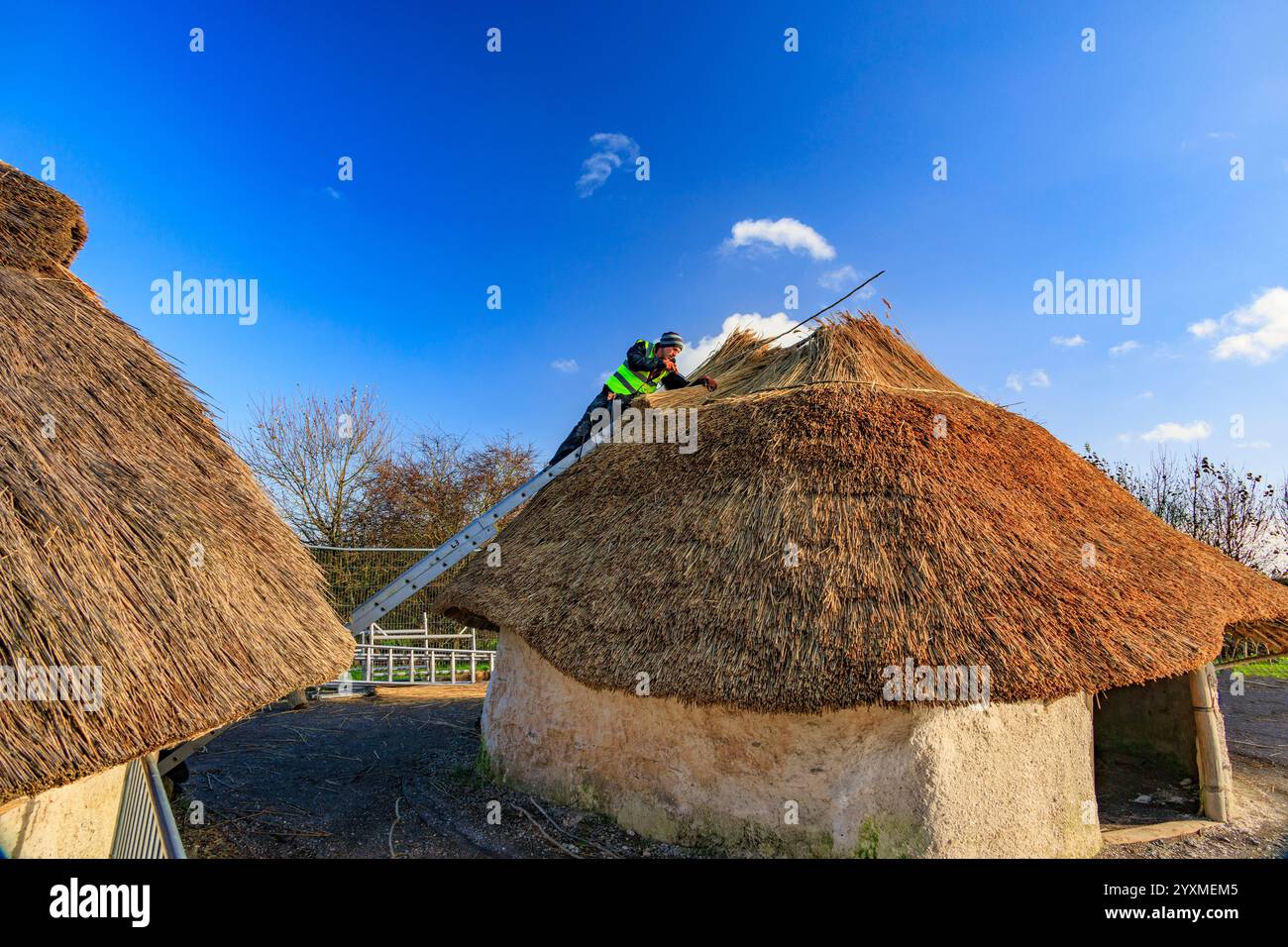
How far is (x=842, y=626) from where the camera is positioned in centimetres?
512

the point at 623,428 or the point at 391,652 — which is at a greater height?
the point at 623,428

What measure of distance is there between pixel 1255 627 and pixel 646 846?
28.4ft

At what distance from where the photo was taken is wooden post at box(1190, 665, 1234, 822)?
7.05m

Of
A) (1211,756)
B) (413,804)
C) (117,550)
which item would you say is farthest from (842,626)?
(1211,756)

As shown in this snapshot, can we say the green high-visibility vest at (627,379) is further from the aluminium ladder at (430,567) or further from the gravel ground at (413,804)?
the gravel ground at (413,804)

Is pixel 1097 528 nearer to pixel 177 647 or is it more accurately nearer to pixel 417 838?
pixel 417 838

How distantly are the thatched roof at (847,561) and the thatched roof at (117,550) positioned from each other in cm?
242

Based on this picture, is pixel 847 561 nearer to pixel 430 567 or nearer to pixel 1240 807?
pixel 430 567

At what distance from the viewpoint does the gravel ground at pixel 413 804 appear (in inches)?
233

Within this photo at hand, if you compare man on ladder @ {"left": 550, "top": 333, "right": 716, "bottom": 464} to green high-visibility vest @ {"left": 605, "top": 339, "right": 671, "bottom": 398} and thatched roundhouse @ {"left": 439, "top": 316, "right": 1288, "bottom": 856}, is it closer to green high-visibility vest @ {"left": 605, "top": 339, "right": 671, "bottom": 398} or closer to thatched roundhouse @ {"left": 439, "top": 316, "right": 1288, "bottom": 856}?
green high-visibility vest @ {"left": 605, "top": 339, "right": 671, "bottom": 398}

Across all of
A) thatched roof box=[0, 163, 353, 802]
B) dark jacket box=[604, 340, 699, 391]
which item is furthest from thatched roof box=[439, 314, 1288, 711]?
thatched roof box=[0, 163, 353, 802]

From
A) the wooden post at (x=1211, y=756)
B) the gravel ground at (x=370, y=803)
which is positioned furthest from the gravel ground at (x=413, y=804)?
the wooden post at (x=1211, y=756)
